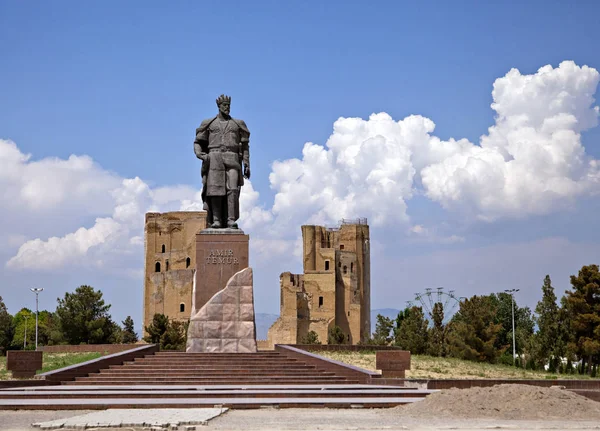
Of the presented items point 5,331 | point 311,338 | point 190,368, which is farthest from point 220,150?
point 311,338

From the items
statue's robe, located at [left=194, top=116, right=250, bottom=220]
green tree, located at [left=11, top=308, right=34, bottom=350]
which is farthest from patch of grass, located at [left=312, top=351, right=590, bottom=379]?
green tree, located at [left=11, top=308, right=34, bottom=350]

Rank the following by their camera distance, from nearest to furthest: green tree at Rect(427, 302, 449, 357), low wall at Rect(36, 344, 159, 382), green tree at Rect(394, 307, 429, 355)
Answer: low wall at Rect(36, 344, 159, 382)
green tree at Rect(394, 307, 429, 355)
green tree at Rect(427, 302, 449, 357)

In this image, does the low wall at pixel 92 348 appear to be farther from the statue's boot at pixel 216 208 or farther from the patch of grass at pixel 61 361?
the statue's boot at pixel 216 208

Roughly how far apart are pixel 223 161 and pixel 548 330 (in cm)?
1758

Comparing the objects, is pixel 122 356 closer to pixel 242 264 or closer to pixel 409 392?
pixel 242 264

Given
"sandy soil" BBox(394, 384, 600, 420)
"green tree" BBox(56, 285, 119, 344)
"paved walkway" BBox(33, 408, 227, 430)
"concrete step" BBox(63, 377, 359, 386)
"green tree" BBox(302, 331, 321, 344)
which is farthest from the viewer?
"green tree" BBox(302, 331, 321, 344)

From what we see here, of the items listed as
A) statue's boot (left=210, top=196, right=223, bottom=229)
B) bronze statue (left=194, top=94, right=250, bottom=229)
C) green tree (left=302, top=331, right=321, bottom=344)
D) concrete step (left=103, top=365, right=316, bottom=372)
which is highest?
bronze statue (left=194, top=94, right=250, bottom=229)

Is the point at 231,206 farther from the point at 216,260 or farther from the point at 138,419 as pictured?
the point at 138,419

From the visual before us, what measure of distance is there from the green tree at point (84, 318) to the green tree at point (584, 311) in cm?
2068

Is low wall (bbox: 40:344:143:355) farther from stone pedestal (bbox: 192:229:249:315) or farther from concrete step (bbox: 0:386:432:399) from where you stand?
concrete step (bbox: 0:386:432:399)

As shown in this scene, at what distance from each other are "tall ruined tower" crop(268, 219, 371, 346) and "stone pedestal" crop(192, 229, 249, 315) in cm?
4858

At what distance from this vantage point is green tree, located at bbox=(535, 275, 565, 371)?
3173 cm

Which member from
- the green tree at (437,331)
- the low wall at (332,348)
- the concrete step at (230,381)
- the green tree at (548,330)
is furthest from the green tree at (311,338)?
the concrete step at (230,381)

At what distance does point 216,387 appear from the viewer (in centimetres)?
1356
